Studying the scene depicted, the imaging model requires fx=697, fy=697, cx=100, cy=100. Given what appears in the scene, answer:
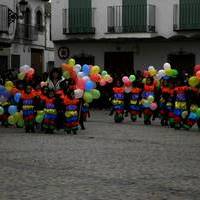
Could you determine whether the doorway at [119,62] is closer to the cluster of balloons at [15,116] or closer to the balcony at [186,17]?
the balcony at [186,17]

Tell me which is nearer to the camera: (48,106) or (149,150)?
(149,150)

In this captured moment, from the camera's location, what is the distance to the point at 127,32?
33.6 metres

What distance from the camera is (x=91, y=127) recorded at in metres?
21.1

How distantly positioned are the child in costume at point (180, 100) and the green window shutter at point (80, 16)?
15156 millimetres

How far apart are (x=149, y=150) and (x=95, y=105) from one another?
18.8 metres

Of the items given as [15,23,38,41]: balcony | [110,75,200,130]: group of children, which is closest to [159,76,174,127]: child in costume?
[110,75,200,130]: group of children

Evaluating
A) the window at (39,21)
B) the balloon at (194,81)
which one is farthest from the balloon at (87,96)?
the window at (39,21)

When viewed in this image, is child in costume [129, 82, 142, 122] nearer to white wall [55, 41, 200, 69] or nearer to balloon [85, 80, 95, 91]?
balloon [85, 80, 95, 91]

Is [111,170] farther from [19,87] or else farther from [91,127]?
[91,127]

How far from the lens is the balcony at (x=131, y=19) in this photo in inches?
1312

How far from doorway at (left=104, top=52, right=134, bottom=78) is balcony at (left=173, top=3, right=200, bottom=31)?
Answer: 2.89m

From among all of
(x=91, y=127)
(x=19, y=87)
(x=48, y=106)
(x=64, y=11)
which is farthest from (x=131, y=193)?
(x=64, y=11)

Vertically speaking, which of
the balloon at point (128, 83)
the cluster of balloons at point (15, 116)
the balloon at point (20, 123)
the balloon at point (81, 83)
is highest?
the balloon at point (81, 83)

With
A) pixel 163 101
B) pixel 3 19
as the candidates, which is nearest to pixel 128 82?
pixel 163 101
